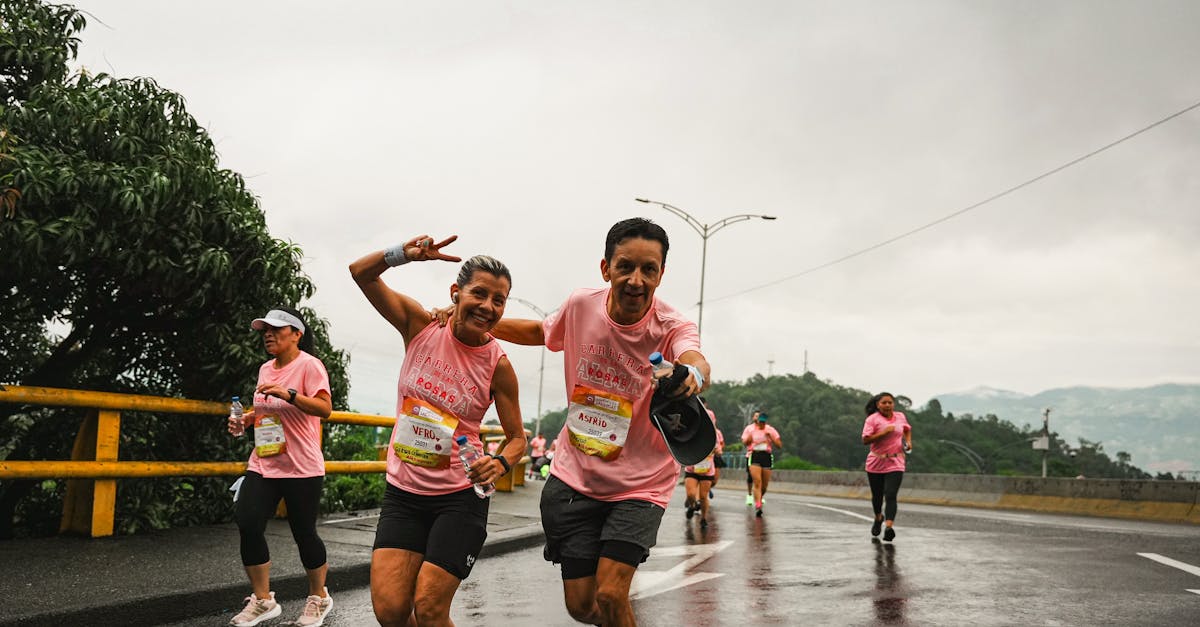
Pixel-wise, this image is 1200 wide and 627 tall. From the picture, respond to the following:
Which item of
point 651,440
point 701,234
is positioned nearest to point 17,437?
point 651,440

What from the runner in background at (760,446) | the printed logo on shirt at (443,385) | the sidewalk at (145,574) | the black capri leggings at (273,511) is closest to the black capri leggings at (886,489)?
the sidewalk at (145,574)

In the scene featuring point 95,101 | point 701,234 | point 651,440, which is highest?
point 701,234

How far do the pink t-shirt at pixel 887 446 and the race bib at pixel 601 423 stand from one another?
860 cm

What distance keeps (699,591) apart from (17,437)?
664 cm

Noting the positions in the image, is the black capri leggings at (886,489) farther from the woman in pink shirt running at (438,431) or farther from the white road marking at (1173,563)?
the woman in pink shirt running at (438,431)

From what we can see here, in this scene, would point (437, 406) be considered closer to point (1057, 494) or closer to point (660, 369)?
point (660, 369)

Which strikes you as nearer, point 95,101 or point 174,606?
point 174,606

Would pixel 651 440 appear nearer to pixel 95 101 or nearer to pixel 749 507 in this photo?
pixel 95 101

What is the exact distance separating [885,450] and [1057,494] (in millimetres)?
11984

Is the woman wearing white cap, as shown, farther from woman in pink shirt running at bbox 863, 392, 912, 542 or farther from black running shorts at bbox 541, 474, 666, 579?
woman in pink shirt running at bbox 863, 392, 912, 542

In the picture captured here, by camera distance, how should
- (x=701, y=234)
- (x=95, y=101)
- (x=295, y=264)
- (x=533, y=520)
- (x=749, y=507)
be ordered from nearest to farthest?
(x=95, y=101)
(x=295, y=264)
(x=533, y=520)
(x=749, y=507)
(x=701, y=234)

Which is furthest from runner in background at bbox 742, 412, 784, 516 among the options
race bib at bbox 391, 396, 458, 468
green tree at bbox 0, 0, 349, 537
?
race bib at bbox 391, 396, 458, 468

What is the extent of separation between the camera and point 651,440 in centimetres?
455

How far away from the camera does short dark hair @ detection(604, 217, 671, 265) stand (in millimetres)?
4328
